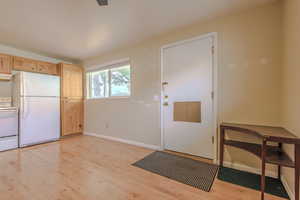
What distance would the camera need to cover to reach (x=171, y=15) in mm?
2039

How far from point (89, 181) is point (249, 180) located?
1999 mm

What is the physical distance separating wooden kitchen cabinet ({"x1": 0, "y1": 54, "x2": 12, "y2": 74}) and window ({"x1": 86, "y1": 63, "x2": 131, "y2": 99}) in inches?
65.3

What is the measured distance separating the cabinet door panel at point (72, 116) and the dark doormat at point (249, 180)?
12.4 feet

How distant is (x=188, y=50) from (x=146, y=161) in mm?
2074

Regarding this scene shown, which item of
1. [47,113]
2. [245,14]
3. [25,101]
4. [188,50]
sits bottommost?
[47,113]

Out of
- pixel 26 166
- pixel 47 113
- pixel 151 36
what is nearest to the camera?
pixel 26 166

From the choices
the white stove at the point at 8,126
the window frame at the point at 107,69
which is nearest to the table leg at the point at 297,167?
the window frame at the point at 107,69

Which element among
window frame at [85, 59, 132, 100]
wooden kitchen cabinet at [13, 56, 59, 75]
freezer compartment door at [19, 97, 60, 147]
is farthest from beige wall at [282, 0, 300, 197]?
wooden kitchen cabinet at [13, 56, 59, 75]

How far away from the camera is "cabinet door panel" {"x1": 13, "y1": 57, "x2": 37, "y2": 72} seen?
302cm

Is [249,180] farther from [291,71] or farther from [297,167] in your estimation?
[291,71]

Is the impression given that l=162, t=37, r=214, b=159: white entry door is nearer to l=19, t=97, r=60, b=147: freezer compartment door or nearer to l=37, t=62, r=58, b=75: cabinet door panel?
l=19, t=97, r=60, b=147: freezer compartment door

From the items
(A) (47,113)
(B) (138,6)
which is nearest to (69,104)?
(A) (47,113)

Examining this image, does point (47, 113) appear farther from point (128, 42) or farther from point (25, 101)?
point (128, 42)

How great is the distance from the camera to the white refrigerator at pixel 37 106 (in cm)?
284
